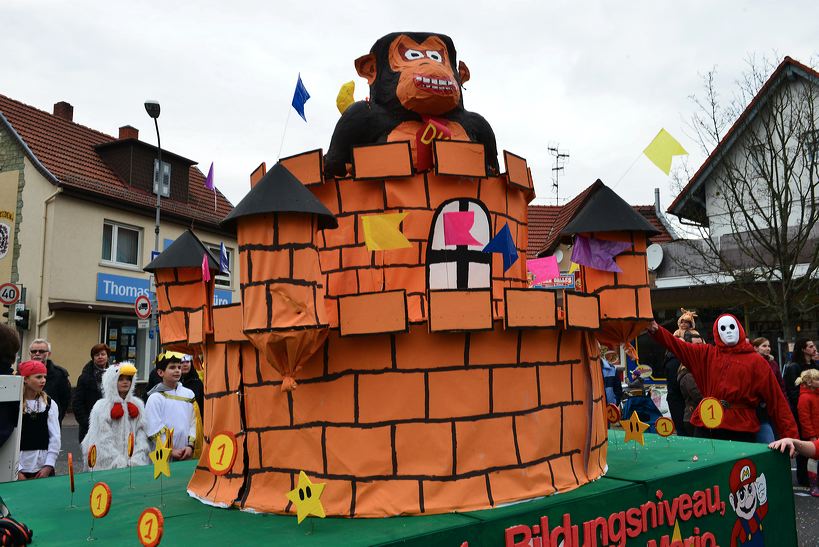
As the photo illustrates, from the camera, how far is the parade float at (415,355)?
2.99 meters

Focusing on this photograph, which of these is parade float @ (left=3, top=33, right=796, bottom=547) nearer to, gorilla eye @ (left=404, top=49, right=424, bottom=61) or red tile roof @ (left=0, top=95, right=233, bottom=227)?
gorilla eye @ (left=404, top=49, right=424, bottom=61)

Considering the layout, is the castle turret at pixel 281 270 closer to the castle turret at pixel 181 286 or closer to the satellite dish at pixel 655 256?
the castle turret at pixel 181 286

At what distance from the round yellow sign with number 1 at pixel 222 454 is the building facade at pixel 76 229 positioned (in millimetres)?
11540

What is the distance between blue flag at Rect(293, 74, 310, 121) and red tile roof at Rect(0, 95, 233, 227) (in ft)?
35.9

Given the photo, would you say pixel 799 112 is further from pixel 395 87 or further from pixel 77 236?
pixel 77 236

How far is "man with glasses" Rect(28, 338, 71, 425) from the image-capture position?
5.78 meters

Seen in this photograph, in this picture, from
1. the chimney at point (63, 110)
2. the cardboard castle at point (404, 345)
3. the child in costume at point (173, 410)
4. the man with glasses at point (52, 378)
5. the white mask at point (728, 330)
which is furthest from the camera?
the chimney at point (63, 110)

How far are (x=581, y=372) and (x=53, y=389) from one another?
15.0ft

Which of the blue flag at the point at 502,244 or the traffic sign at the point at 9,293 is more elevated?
the traffic sign at the point at 9,293

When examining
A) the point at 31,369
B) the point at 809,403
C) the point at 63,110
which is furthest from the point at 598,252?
the point at 63,110

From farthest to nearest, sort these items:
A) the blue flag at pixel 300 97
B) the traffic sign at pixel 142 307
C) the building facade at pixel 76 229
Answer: the building facade at pixel 76 229, the traffic sign at pixel 142 307, the blue flag at pixel 300 97

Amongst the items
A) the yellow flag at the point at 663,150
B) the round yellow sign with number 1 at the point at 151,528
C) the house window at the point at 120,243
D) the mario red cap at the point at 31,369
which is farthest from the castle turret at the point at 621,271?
the house window at the point at 120,243

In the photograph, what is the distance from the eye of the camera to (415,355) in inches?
128

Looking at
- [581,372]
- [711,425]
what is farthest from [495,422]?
[711,425]
